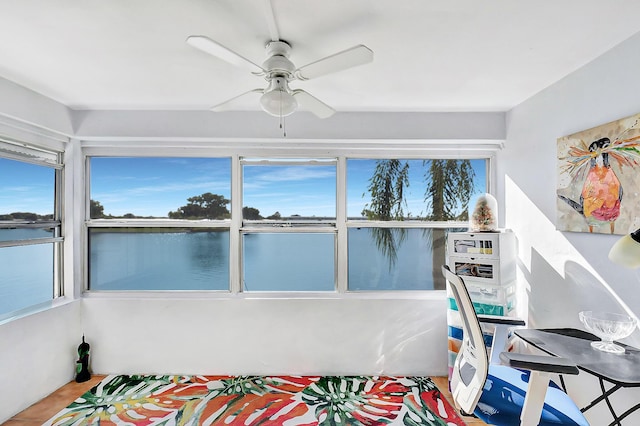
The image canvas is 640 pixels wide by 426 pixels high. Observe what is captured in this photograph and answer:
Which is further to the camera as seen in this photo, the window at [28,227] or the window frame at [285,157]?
the window frame at [285,157]

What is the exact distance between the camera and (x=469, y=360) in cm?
182

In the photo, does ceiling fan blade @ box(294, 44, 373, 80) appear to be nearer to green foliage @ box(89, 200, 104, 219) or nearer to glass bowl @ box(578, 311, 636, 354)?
glass bowl @ box(578, 311, 636, 354)

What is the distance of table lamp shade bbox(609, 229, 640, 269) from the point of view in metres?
1.47

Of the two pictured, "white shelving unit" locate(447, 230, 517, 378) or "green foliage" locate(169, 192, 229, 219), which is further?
"green foliage" locate(169, 192, 229, 219)

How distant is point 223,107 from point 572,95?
231 centimetres

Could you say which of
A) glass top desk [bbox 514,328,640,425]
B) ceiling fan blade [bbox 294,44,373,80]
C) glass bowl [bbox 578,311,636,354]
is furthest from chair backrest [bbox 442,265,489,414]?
ceiling fan blade [bbox 294,44,373,80]

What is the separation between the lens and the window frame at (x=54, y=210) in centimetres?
270

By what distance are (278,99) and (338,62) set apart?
1.19 ft

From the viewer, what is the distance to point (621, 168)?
1.92 meters

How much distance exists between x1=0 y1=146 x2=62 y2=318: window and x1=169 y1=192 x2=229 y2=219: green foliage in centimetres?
102

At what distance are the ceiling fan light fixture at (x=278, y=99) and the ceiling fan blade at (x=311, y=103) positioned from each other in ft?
0.39

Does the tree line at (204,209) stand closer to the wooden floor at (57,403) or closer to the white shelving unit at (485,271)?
the wooden floor at (57,403)

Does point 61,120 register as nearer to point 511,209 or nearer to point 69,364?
point 69,364

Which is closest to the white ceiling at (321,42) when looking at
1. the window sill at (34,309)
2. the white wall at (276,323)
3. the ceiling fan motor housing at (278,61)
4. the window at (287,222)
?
the ceiling fan motor housing at (278,61)
